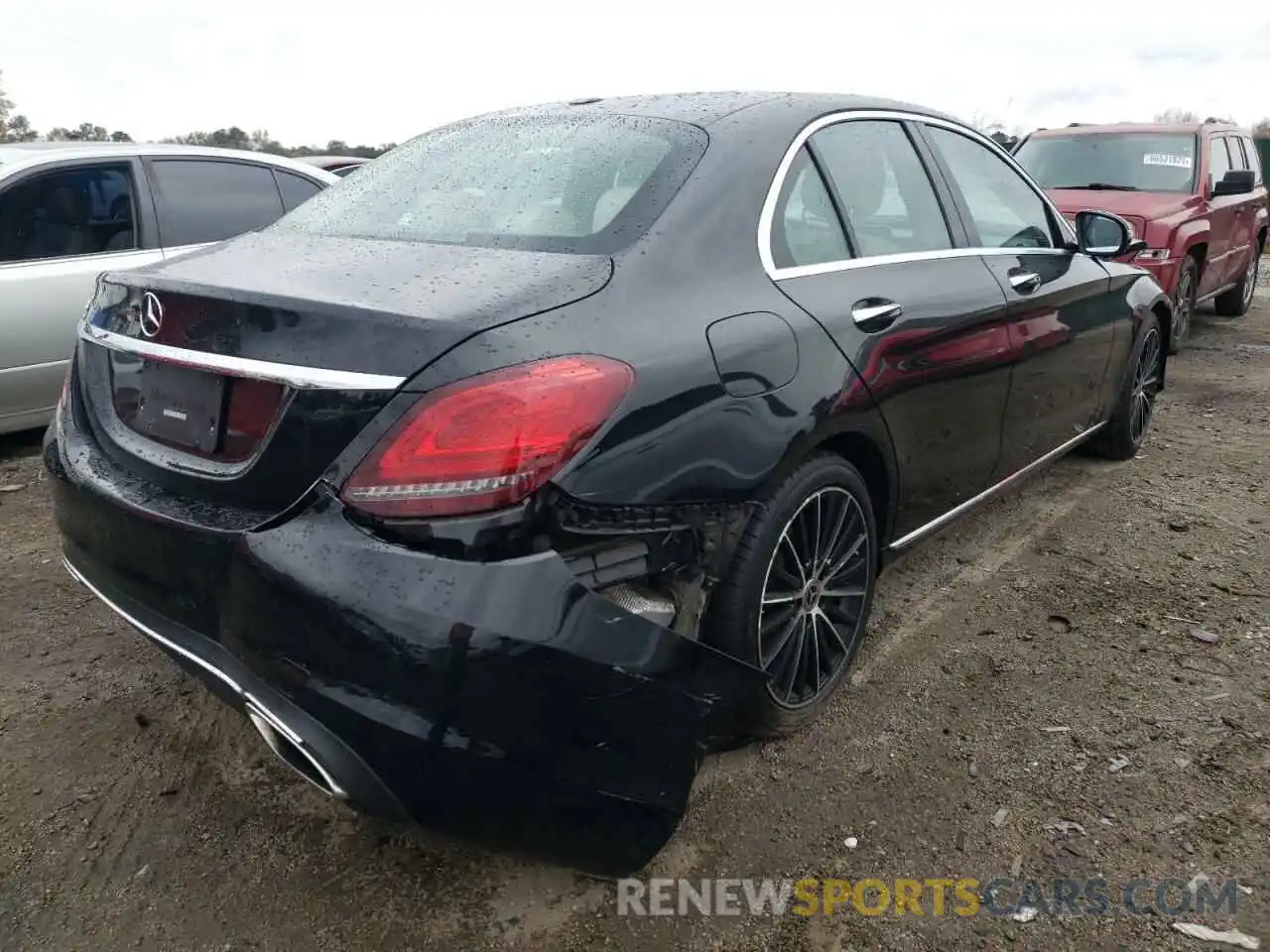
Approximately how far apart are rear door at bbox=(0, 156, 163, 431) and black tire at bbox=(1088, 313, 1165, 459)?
4703 millimetres

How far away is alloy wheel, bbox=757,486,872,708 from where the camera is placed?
91.3 inches

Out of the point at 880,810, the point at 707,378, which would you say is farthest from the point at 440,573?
the point at 880,810

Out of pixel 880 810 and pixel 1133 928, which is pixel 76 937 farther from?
pixel 1133 928

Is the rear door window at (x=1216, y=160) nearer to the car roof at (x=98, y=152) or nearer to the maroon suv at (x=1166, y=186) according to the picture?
the maroon suv at (x=1166, y=186)

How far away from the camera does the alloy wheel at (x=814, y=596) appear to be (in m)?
2.32

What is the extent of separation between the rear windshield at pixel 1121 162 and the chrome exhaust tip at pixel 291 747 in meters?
7.36

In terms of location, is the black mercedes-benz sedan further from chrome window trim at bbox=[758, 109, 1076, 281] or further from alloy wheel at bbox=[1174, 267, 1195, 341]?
alloy wheel at bbox=[1174, 267, 1195, 341]

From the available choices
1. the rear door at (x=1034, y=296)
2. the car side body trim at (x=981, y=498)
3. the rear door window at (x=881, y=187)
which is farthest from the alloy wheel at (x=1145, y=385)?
the rear door window at (x=881, y=187)

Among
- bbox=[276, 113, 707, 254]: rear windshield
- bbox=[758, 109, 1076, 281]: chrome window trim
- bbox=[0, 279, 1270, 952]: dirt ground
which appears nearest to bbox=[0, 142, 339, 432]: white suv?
bbox=[0, 279, 1270, 952]: dirt ground

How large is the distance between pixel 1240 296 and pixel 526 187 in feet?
30.8

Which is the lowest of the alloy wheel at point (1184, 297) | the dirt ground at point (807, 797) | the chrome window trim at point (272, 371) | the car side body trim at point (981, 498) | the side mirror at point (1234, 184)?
the alloy wheel at point (1184, 297)

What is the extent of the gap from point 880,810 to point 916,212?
1760mm

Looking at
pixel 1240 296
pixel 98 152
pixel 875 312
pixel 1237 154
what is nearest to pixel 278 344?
pixel 875 312

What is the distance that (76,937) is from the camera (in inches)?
75.0
